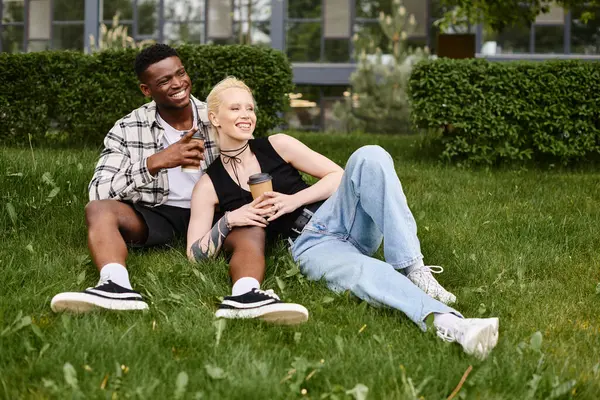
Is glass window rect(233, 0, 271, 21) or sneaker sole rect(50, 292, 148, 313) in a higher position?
glass window rect(233, 0, 271, 21)

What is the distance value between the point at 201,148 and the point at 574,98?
563 centimetres

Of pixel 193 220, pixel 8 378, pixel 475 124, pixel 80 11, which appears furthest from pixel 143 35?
pixel 8 378

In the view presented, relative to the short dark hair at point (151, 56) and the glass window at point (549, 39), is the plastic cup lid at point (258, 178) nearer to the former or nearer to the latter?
the short dark hair at point (151, 56)

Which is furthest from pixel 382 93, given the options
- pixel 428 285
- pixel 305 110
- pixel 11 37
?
pixel 11 37

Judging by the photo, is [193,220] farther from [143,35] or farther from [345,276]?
[143,35]

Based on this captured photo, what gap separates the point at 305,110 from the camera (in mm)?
19375

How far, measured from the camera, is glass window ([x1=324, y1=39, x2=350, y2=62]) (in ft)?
64.2

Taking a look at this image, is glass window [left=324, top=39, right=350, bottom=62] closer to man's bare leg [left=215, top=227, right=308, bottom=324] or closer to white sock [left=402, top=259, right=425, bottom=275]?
man's bare leg [left=215, top=227, right=308, bottom=324]

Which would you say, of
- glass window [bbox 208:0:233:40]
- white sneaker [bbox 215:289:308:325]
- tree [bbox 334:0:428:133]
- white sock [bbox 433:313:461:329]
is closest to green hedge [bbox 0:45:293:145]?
white sneaker [bbox 215:289:308:325]

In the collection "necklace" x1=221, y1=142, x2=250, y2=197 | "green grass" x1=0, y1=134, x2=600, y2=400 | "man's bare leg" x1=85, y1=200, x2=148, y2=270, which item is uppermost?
"necklace" x1=221, y1=142, x2=250, y2=197

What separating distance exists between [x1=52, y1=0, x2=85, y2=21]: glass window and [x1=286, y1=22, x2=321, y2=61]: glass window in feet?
18.7

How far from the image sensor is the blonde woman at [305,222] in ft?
11.0

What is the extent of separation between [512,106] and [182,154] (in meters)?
5.19

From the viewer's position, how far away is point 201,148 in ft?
12.9
